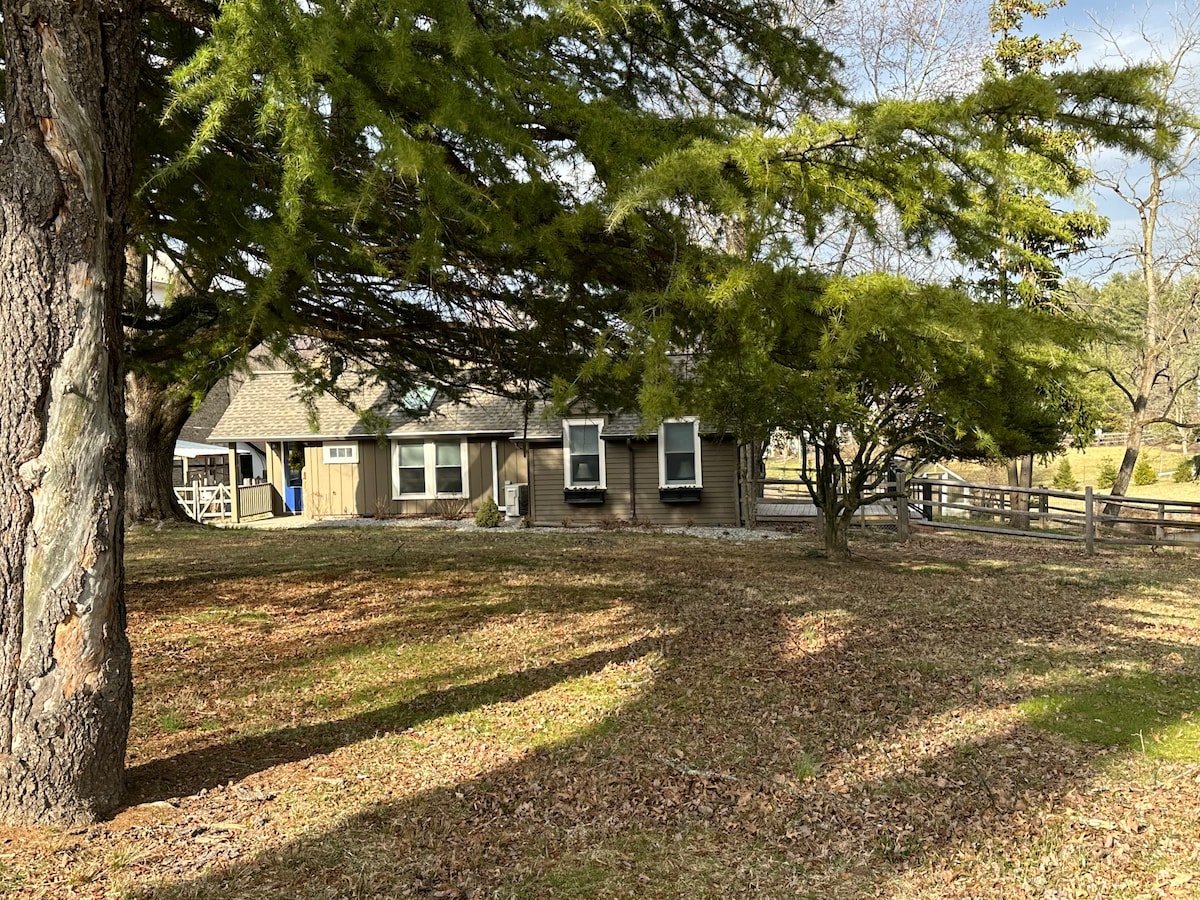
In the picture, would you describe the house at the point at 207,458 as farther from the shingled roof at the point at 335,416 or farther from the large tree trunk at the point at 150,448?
the large tree trunk at the point at 150,448

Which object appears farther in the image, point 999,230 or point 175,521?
point 175,521

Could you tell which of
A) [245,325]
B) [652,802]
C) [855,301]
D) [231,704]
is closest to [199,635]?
[231,704]

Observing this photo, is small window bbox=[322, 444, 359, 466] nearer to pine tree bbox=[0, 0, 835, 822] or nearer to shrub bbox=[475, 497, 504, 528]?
shrub bbox=[475, 497, 504, 528]

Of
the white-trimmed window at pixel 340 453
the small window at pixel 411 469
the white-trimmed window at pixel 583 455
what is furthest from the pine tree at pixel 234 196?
the white-trimmed window at pixel 340 453

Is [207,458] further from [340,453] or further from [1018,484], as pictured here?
[1018,484]

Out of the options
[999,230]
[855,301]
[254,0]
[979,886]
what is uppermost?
[254,0]

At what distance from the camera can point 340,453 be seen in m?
24.5

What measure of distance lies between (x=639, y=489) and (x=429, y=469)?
6.17 m

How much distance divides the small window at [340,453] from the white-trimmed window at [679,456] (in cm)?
887

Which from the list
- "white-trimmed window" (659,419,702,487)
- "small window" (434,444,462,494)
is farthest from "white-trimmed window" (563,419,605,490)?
"small window" (434,444,462,494)

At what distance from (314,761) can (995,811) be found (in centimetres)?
371

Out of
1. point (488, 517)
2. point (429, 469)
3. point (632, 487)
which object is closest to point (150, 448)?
point (488, 517)

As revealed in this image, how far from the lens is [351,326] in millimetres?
9484

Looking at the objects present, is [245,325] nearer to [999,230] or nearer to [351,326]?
[351,326]
